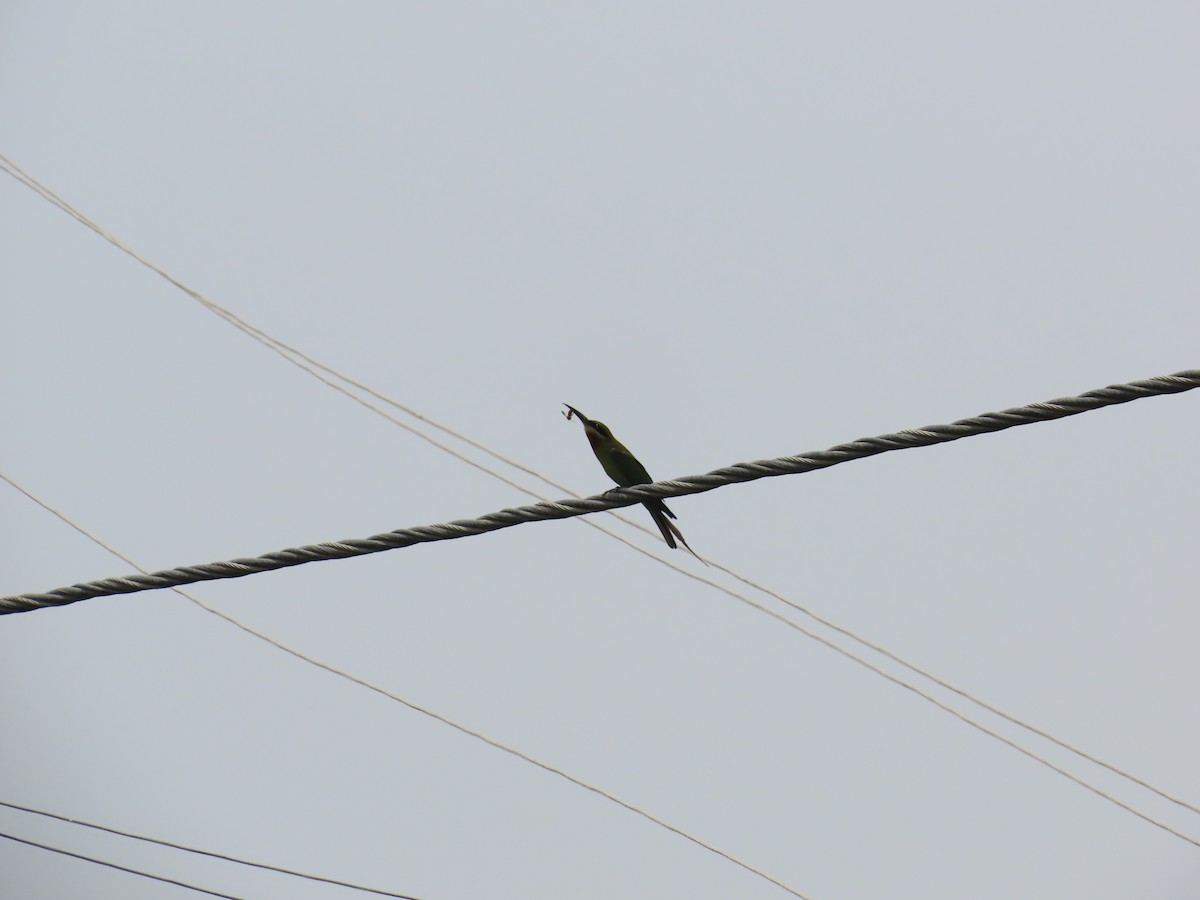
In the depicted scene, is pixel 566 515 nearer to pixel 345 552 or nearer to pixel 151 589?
pixel 345 552

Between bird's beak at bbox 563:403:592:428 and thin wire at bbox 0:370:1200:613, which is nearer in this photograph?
thin wire at bbox 0:370:1200:613

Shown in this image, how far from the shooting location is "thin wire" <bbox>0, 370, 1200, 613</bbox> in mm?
3535

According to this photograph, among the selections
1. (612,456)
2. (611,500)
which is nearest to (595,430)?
(612,456)

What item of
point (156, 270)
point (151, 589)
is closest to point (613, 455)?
point (151, 589)

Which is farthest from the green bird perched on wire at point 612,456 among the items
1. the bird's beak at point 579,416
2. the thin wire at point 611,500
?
the thin wire at point 611,500

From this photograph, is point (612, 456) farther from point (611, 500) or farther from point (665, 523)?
point (611, 500)

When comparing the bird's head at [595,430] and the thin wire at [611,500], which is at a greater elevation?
the bird's head at [595,430]

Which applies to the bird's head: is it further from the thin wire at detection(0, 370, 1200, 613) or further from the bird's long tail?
the thin wire at detection(0, 370, 1200, 613)

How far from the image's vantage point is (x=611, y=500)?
163 inches

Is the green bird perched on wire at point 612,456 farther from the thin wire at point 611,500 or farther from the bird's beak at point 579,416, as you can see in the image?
the thin wire at point 611,500

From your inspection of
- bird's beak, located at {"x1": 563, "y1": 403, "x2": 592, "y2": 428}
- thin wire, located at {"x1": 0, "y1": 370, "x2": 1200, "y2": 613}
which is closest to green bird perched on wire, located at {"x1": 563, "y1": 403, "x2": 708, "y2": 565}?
bird's beak, located at {"x1": 563, "y1": 403, "x2": 592, "y2": 428}

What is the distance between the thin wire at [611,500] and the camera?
354 cm

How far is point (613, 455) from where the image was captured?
7238mm

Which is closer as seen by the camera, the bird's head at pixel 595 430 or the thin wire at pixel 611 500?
the thin wire at pixel 611 500
